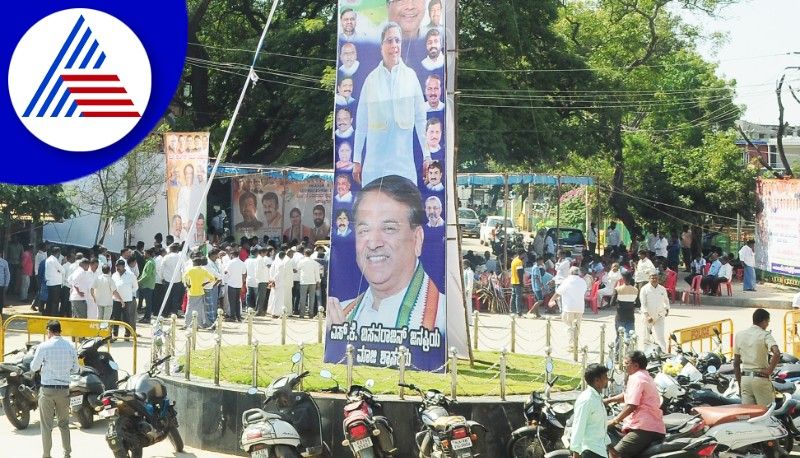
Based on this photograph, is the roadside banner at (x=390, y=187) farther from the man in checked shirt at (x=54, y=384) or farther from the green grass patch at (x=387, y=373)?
the man in checked shirt at (x=54, y=384)

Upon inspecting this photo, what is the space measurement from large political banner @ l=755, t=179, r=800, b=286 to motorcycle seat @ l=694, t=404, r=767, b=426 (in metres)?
18.1

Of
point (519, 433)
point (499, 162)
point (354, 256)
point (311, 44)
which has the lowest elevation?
point (519, 433)

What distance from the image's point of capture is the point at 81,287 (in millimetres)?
19469

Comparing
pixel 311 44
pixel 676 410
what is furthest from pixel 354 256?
pixel 311 44

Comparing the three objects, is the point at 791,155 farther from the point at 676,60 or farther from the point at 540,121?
the point at 540,121

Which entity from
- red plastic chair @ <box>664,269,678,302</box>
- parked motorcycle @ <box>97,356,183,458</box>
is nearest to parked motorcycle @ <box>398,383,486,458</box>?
parked motorcycle @ <box>97,356,183,458</box>

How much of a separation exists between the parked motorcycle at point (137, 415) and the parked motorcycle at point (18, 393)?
2.01 metres

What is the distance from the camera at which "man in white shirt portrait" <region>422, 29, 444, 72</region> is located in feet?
44.3

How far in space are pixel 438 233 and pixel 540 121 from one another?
19302mm

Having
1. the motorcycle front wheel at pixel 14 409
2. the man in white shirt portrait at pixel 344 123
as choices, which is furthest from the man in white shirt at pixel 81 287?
the man in white shirt portrait at pixel 344 123

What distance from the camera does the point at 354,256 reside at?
45.6ft

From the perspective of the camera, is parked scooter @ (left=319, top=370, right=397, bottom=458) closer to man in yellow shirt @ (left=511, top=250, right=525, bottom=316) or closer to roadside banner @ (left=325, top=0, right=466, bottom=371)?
roadside banner @ (left=325, top=0, right=466, bottom=371)

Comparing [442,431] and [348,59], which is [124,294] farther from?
[442,431]

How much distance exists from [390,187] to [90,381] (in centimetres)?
412
